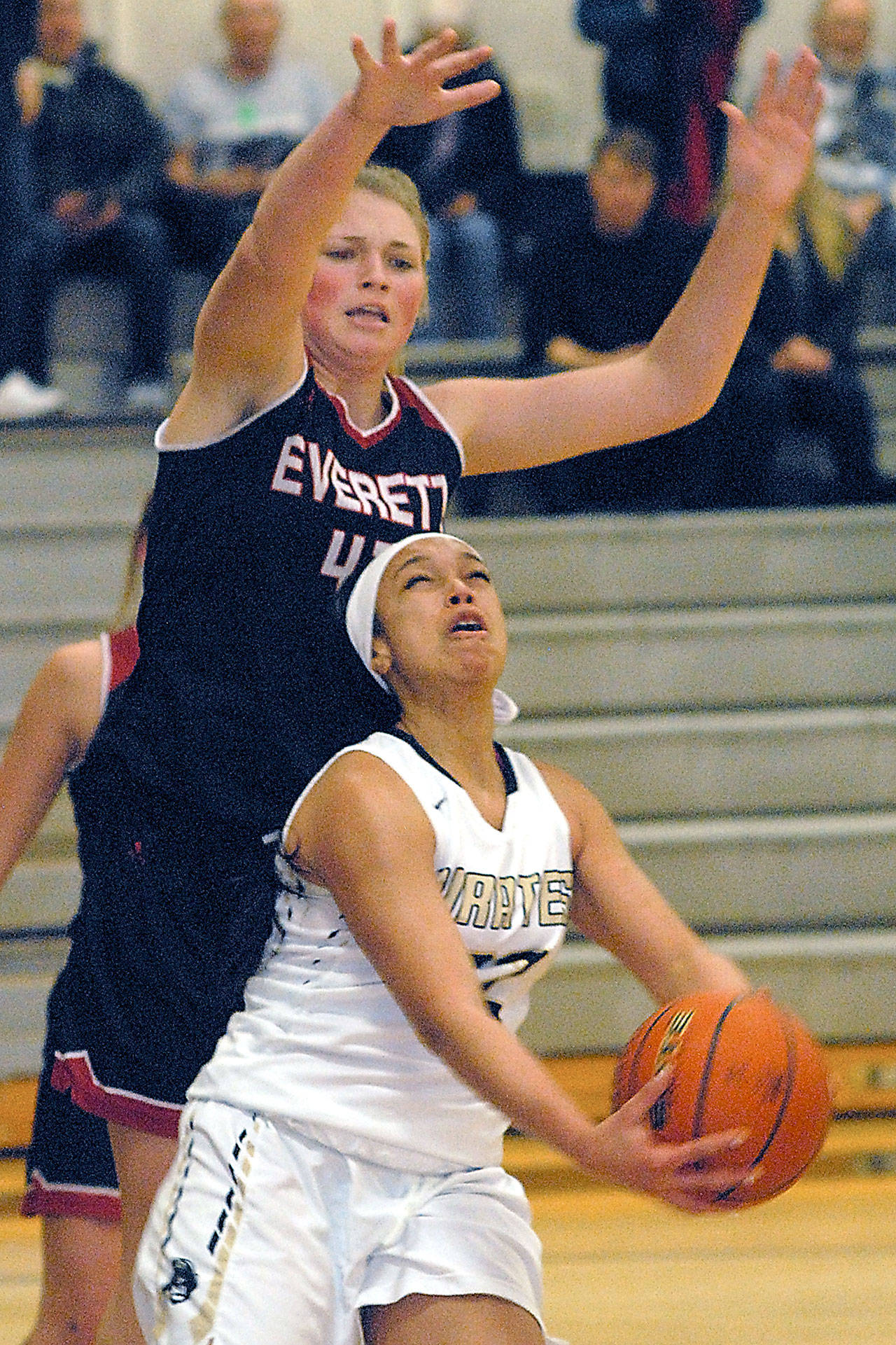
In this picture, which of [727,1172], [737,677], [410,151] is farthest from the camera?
[410,151]

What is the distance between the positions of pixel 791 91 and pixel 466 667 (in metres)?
0.84

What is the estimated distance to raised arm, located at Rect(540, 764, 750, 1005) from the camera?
217cm

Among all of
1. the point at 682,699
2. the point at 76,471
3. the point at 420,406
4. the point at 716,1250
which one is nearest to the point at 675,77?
the point at 682,699

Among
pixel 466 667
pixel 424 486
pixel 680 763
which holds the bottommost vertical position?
pixel 680 763

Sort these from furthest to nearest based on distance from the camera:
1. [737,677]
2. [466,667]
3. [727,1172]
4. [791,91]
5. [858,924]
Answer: [737,677] → [858,924] → [791,91] → [466,667] → [727,1172]

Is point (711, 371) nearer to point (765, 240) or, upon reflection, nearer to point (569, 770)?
point (765, 240)

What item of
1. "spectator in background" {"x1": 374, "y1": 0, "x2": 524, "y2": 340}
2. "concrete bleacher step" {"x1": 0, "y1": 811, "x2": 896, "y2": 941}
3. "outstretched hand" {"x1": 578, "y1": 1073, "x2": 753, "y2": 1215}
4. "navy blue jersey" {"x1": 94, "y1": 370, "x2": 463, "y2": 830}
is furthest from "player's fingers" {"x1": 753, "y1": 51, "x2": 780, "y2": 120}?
"spectator in background" {"x1": 374, "y1": 0, "x2": 524, "y2": 340}

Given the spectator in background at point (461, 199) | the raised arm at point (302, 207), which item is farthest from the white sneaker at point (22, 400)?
the raised arm at point (302, 207)

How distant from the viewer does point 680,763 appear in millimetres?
5047

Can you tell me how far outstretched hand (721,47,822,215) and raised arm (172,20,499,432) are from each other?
411mm

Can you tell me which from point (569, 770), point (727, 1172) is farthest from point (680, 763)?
point (727, 1172)

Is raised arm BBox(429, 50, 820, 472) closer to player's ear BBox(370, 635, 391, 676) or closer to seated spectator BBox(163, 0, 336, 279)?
player's ear BBox(370, 635, 391, 676)

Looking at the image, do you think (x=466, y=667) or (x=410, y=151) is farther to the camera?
(x=410, y=151)

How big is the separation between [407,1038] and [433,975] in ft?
0.61
